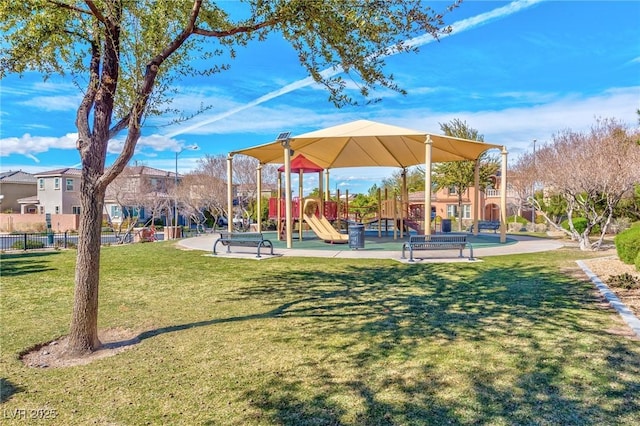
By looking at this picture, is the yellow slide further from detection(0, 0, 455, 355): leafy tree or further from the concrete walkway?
detection(0, 0, 455, 355): leafy tree

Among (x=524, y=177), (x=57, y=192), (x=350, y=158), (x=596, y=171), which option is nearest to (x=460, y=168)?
(x=524, y=177)

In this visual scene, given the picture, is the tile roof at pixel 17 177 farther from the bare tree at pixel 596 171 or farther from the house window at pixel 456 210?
the bare tree at pixel 596 171

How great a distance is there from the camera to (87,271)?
501 cm

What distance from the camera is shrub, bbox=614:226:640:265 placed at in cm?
1018

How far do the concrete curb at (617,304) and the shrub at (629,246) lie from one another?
1435 millimetres

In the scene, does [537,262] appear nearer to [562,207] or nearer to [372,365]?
[372,365]

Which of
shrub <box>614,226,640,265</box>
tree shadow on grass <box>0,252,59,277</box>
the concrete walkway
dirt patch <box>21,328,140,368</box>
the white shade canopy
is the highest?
the white shade canopy

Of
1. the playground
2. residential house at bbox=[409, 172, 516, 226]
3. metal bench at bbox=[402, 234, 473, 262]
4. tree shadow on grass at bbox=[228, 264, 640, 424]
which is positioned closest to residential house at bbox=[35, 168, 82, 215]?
the playground

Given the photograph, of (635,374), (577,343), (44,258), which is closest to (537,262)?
(577,343)

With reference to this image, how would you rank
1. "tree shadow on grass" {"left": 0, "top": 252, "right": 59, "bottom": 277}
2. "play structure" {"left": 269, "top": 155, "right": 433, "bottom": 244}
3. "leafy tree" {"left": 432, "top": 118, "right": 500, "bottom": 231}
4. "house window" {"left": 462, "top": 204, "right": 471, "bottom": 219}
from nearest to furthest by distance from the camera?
"tree shadow on grass" {"left": 0, "top": 252, "right": 59, "bottom": 277} → "play structure" {"left": 269, "top": 155, "right": 433, "bottom": 244} → "leafy tree" {"left": 432, "top": 118, "right": 500, "bottom": 231} → "house window" {"left": 462, "top": 204, "right": 471, "bottom": 219}

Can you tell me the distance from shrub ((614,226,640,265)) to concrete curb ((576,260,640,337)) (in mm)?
1435

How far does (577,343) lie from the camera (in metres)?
4.96

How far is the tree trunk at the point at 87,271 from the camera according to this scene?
4.89 metres

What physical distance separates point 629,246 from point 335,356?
928 centimetres
